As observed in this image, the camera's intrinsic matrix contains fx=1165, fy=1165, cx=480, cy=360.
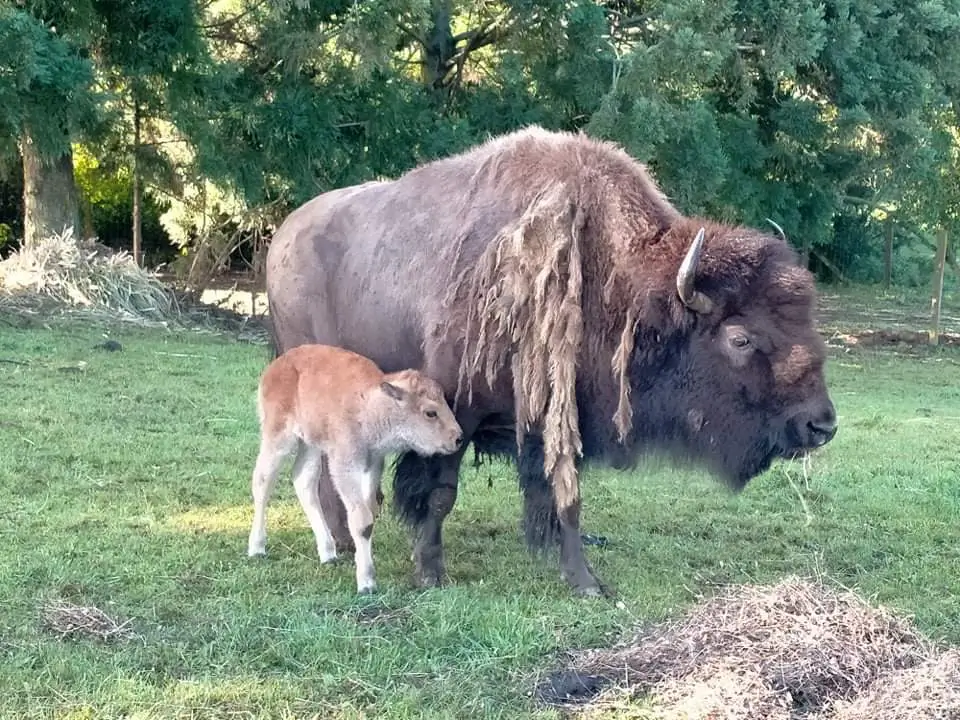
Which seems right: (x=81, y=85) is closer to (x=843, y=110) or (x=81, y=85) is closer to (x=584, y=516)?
(x=584, y=516)

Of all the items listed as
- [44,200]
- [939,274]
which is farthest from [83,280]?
[939,274]

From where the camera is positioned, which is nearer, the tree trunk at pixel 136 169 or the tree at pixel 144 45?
the tree at pixel 144 45

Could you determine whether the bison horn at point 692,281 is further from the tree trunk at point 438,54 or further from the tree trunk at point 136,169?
the tree trunk at point 136,169

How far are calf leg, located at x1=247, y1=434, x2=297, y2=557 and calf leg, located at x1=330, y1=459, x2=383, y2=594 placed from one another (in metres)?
0.42

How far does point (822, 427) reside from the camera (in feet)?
17.0

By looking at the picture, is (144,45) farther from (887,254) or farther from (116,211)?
(887,254)

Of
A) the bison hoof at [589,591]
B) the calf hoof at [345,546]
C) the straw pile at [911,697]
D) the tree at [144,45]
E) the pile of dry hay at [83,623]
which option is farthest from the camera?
the tree at [144,45]

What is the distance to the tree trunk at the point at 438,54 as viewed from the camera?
1672 cm

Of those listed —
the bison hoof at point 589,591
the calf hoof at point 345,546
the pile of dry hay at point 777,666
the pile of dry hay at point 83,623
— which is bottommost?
the calf hoof at point 345,546

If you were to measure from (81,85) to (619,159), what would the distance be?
8974 mm

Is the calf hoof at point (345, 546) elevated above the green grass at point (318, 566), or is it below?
below

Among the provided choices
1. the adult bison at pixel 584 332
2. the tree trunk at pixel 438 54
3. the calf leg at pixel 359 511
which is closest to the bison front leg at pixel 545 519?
the adult bison at pixel 584 332

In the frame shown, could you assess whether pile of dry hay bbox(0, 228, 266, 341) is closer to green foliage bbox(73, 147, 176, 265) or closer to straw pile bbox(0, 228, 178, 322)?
straw pile bbox(0, 228, 178, 322)

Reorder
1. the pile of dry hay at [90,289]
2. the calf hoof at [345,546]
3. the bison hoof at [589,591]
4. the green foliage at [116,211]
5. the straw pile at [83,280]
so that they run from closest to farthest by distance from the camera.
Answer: the bison hoof at [589,591]
the calf hoof at [345,546]
the pile of dry hay at [90,289]
the straw pile at [83,280]
the green foliage at [116,211]
